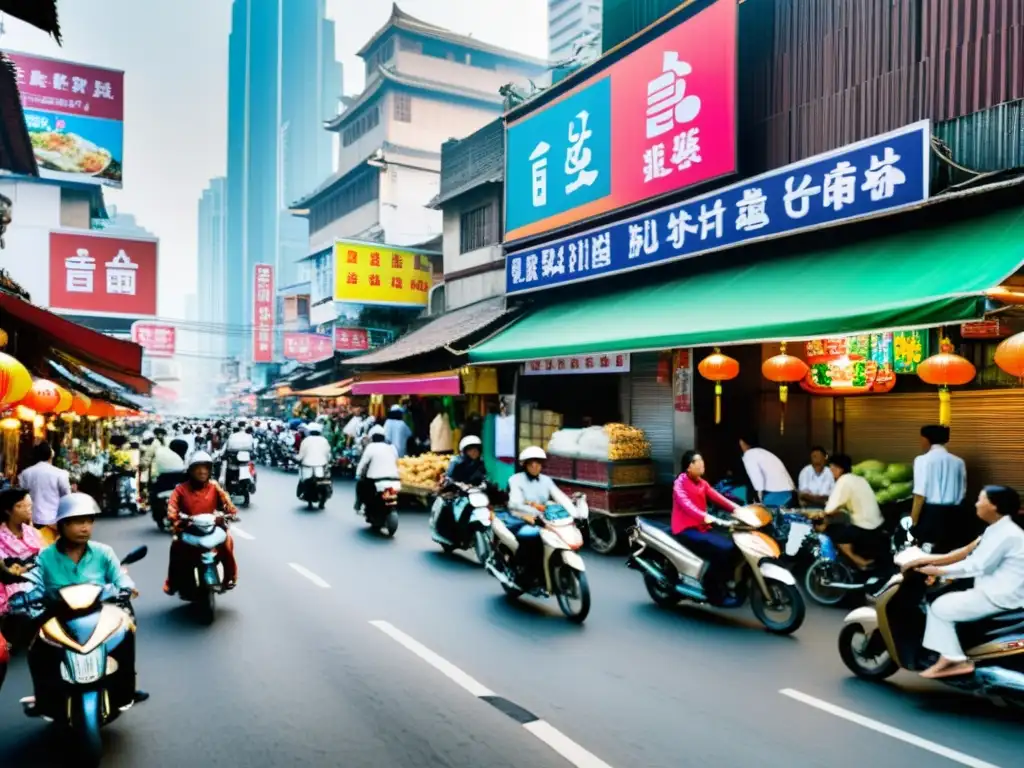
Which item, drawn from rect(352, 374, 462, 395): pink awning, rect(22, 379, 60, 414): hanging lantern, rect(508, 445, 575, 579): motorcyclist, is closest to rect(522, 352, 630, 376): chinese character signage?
rect(352, 374, 462, 395): pink awning

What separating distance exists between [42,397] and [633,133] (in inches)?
406

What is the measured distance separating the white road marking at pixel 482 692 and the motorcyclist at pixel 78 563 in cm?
223

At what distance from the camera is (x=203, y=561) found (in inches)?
318

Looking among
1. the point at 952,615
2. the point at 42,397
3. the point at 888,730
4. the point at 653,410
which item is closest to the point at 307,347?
the point at 653,410

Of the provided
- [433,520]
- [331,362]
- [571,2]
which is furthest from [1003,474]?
[571,2]

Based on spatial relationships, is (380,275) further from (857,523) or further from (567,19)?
(567,19)

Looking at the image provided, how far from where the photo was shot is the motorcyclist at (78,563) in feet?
16.7

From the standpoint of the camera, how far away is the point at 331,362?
37.6 meters

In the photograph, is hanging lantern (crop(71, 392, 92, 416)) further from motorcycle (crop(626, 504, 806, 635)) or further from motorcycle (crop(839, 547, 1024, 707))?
motorcycle (crop(839, 547, 1024, 707))

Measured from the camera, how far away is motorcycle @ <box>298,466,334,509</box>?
17.0m

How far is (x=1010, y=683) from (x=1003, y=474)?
5.65 meters

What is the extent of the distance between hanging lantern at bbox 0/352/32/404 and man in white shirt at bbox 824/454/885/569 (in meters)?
8.40

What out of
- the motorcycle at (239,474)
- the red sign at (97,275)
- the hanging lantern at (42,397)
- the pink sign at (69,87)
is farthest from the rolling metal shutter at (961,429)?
the pink sign at (69,87)

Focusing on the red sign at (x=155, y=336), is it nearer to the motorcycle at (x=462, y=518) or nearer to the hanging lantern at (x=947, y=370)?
the motorcycle at (x=462, y=518)
